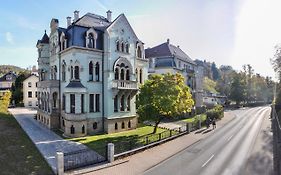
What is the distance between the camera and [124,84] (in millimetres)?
31656

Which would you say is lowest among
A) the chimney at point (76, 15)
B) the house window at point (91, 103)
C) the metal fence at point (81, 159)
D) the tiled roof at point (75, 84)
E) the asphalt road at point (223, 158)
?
the asphalt road at point (223, 158)

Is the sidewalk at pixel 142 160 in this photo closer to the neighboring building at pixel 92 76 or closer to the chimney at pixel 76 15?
the neighboring building at pixel 92 76

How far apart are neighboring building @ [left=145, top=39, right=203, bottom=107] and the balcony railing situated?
1741 cm

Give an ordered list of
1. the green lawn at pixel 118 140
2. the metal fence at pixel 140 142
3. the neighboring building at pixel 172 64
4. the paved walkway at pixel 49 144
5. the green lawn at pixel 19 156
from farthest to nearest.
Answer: the neighboring building at pixel 172 64
the green lawn at pixel 118 140
the metal fence at pixel 140 142
the paved walkway at pixel 49 144
the green lawn at pixel 19 156

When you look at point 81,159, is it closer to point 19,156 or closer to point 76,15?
point 19,156

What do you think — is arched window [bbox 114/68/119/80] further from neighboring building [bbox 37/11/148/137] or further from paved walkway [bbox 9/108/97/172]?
paved walkway [bbox 9/108/97/172]

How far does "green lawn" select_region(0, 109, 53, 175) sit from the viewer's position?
16.9 meters

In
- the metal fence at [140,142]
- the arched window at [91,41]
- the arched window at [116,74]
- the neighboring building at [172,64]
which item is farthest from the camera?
the neighboring building at [172,64]

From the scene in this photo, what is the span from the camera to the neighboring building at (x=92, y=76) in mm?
28906

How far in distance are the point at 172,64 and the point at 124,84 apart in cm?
1959

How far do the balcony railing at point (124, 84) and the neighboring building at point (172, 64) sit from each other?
685 inches

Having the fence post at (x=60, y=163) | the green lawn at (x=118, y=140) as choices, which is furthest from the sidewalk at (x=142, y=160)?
the green lawn at (x=118, y=140)

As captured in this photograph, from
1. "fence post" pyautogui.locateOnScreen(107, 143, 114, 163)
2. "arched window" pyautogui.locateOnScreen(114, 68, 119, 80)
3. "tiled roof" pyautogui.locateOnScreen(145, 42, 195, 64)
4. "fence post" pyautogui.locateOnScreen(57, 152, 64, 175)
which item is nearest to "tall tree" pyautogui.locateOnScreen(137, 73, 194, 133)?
"arched window" pyautogui.locateOnScreen(114, 68, 119, 80)

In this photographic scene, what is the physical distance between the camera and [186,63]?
179 feet
